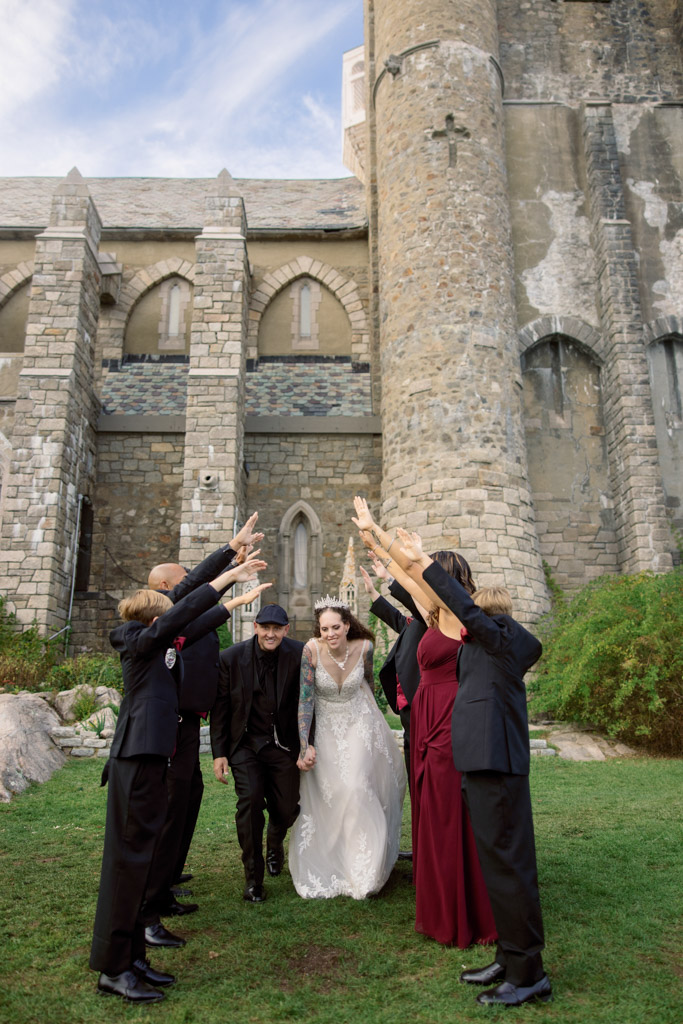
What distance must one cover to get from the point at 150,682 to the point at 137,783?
1.40 ft

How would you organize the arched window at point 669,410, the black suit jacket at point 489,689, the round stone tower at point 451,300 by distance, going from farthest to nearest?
1. the arched window at point 669,410
2. the round stone tower at point 451,300
3. the black suit jacket at point 489,689

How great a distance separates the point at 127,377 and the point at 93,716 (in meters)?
9.28

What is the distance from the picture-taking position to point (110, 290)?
17750 mm

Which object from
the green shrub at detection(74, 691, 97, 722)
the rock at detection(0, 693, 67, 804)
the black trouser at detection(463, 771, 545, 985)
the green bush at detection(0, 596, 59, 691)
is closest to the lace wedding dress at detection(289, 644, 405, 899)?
the black trouser at detection(463, 771, 545, 985)

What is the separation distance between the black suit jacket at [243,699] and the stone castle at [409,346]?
789 centimetres

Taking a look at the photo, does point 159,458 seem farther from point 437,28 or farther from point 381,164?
point 437,28

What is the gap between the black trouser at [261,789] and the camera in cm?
467

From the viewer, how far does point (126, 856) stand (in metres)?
3.38

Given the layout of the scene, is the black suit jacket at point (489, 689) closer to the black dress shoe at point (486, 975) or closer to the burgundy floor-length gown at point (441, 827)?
the burgundy floor-length gown at point (441, 827)

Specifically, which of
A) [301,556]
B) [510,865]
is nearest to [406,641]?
[510,865]

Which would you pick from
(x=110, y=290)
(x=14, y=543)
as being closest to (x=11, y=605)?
(x=14, y=543)

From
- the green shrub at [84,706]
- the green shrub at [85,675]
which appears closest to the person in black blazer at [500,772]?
the green shrub at [84,706]

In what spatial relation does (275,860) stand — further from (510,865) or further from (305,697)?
(510,865)

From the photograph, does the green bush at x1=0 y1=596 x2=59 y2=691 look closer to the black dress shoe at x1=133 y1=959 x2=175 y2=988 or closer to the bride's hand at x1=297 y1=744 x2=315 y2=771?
the bride's hand at x1=297 y1=744 x2=315 y2=771
